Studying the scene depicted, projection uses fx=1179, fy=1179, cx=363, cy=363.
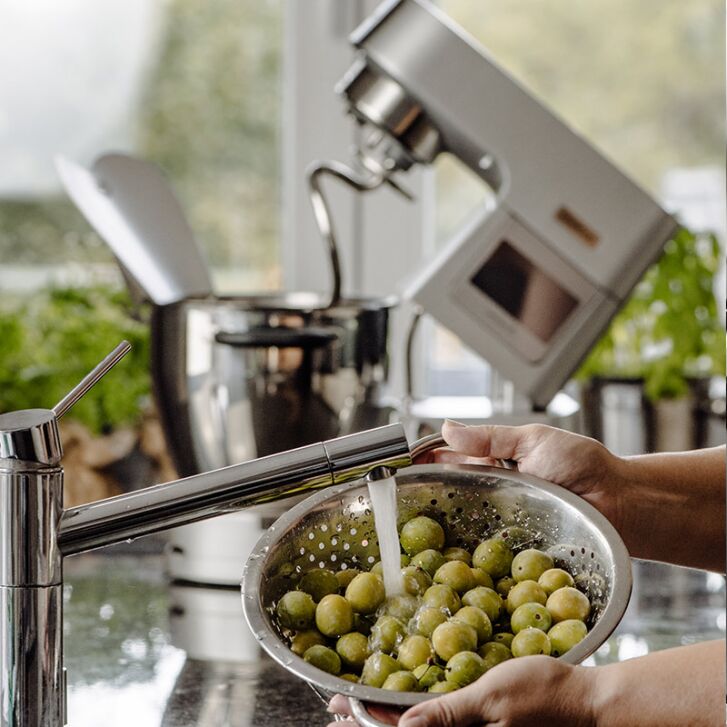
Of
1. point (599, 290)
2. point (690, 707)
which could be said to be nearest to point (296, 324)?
point (599, 290)

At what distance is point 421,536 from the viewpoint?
98 centimetres

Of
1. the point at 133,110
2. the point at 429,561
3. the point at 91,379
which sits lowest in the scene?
the point at 429,561

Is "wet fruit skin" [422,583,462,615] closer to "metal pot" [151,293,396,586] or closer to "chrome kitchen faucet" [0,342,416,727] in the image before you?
"chrome kitchen faucet" [0,342,416,727]

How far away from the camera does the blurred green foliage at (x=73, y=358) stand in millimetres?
1853

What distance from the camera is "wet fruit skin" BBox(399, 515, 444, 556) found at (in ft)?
3.22

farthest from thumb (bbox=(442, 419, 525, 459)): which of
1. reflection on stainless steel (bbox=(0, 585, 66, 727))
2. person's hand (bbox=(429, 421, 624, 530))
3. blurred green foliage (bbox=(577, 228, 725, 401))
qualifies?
blurred green foliage (bbox=(577, 228, 725, 401))

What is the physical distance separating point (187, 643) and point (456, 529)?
40cm

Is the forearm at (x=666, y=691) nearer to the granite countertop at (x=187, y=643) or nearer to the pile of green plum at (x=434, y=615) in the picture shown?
the pile of green plum at (x=434, y=615)

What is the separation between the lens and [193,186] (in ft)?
7.24

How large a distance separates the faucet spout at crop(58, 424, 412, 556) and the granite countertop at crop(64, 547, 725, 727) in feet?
0.84

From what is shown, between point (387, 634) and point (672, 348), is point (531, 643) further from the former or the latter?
point (672, 348)

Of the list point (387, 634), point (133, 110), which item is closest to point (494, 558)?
point (387, 634)

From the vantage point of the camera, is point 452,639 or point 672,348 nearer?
point 452,639

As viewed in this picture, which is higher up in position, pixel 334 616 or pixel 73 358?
pixel 73 358
